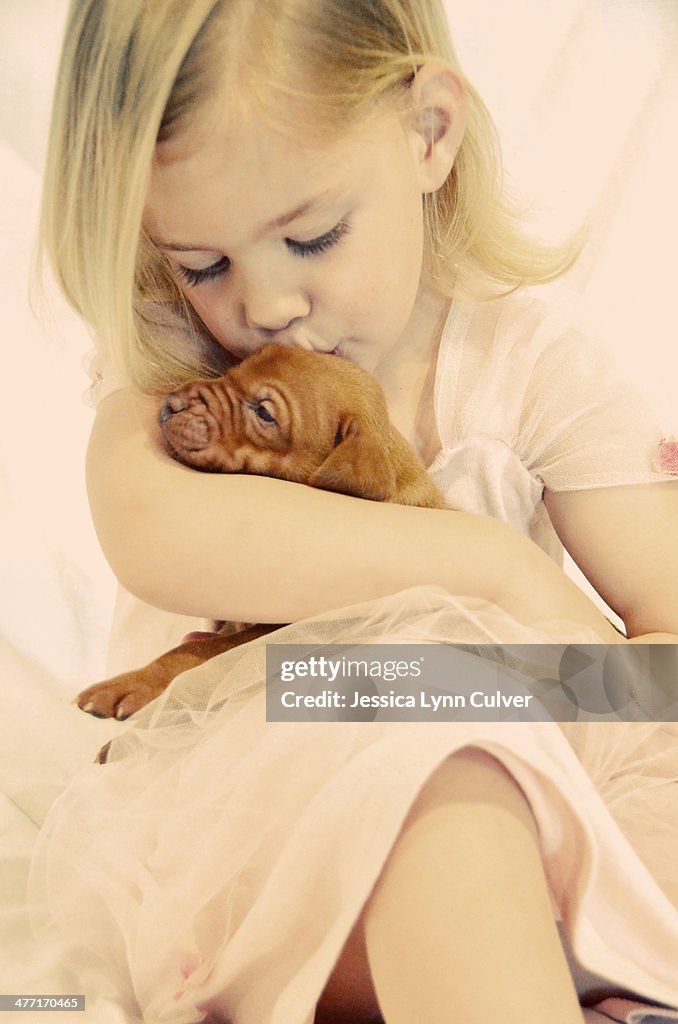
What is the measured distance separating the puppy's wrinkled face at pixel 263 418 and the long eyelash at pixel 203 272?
82mm

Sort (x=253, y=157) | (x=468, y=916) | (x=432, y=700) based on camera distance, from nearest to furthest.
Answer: (x=468, y=916), (x=432, y=700), (x=253, y=157)

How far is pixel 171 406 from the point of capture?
78 centimetres

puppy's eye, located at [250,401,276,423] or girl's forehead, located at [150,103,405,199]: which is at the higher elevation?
girl's forehead, located at [150,103,405,199]

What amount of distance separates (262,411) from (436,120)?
0.29m

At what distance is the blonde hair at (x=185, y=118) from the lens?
2.44 feet

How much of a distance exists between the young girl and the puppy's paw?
4cm

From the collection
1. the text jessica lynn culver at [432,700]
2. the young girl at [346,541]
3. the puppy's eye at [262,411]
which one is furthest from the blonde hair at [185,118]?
the text jessica lynn culver at [432,700]

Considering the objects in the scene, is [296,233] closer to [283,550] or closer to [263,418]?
[263,418]

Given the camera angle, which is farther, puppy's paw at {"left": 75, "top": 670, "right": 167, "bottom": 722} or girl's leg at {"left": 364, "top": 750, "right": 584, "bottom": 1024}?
puppy's paw at {"left": 75, "top": 670, "right": 167, "bottom": 722}

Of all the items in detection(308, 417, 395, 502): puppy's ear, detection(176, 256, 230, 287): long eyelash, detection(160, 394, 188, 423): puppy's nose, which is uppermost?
detection(176, 256, 230, 287): long eyelash

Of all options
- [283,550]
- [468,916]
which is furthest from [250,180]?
[468,916]

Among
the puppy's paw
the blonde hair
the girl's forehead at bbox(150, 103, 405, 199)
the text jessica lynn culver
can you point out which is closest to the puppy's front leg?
the puppy's paw

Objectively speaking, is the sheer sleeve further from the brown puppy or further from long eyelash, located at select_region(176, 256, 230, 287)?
long eyelash, located at select_region(176, 256, 230, 287)

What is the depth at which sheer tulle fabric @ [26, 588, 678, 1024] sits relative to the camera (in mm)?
580
